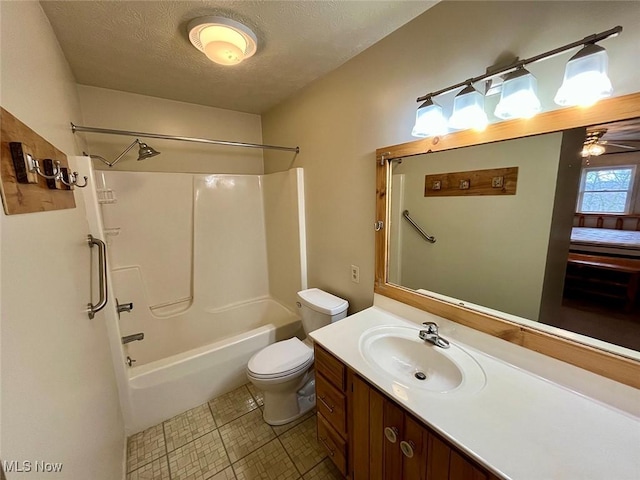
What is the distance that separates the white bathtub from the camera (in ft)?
5.40

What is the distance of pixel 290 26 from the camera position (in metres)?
1.27

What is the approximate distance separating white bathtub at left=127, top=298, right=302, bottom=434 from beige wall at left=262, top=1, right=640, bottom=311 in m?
0.69

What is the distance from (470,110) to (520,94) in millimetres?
164

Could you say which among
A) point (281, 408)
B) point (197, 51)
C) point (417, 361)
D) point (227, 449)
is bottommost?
point (227, 449)

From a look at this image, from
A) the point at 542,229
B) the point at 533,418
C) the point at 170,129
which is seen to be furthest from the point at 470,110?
the point at 170,129

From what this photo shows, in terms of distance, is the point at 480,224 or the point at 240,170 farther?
the point at 240,170

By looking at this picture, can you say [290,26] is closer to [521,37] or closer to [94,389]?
[521,37]

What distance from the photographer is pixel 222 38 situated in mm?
1252

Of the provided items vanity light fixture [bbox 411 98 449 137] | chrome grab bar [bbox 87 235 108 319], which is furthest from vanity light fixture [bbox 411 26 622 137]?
chrome grab bar [bbox 87 235 108 319]

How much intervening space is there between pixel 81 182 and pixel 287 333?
171 cm

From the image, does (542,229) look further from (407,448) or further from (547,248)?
(407,448)

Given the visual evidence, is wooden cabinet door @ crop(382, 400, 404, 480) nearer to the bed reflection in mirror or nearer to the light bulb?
the bed reflection in mirror

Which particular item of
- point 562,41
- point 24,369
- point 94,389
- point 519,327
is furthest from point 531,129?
point 94,389

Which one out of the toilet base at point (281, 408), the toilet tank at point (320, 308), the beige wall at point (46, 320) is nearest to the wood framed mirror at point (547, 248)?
the toilet tank at point (320, 308)
